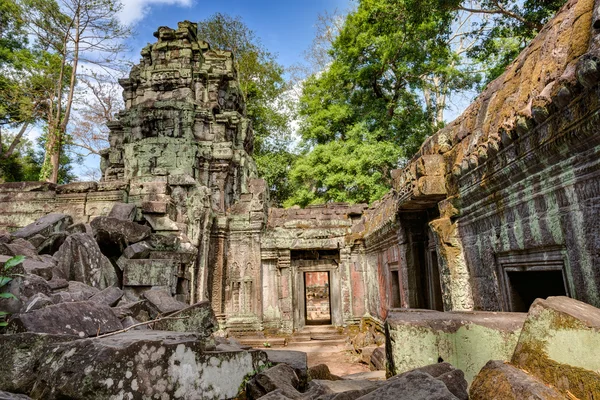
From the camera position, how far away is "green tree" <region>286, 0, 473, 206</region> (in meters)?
15.7

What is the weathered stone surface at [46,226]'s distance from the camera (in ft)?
14.4

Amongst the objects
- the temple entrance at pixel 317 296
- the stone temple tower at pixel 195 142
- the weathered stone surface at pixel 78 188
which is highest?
the stone temple tower at pixel 195 142

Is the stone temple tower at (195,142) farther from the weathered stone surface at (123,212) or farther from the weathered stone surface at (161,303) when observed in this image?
the weathered stone surface at (161,303)

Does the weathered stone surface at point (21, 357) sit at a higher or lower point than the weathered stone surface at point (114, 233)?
lower

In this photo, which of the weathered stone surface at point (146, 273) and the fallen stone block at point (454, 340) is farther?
the weathered stone surface at point (146, 273)

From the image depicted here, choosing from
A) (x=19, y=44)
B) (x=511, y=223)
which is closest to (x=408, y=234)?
(x=511, y=223)

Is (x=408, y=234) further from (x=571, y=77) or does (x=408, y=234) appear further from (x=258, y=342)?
(x=258, y=342)

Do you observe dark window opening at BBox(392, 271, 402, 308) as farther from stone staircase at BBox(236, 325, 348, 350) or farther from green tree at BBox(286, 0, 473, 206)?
green tree at BBox(286, 0, 473, 206)

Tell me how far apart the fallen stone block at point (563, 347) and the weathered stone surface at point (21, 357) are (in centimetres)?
244

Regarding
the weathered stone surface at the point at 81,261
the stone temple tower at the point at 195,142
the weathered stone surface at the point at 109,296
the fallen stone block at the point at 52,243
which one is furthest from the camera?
the stone temple tower at the point at 195,142

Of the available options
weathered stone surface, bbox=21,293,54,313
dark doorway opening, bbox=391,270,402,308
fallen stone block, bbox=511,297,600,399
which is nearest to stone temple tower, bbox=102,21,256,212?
dark doorway opening, bbox=391,270,402,308

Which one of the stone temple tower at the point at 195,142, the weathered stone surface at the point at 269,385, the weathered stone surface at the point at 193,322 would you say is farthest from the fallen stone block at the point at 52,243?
the weathered stone surface at the point at 269,385

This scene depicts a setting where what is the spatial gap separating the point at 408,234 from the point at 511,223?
3.04 m

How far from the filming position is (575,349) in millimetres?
1548
